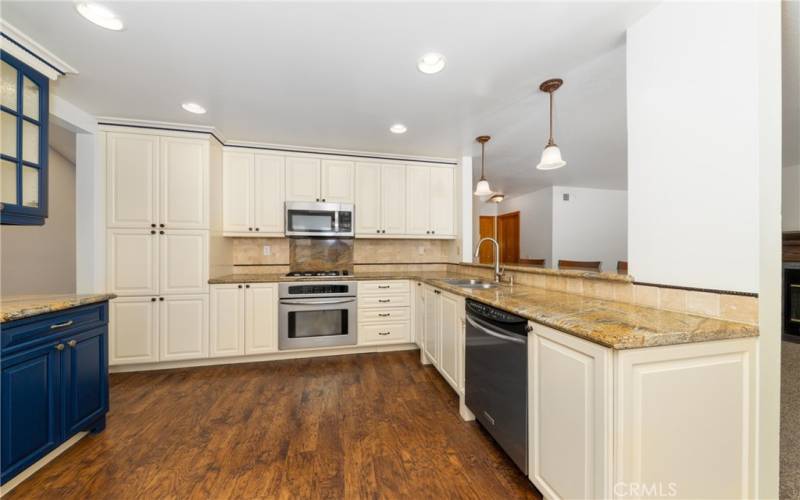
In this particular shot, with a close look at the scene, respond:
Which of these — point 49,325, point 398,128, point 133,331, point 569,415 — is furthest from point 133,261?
point 569,415

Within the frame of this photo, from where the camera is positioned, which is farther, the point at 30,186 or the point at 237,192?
the point at 237,192

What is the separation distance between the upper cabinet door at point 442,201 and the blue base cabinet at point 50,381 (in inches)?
122

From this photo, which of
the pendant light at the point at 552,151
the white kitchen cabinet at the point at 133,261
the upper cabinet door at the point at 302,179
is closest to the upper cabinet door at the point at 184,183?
the white kitchen cabinet at the point at 133,261

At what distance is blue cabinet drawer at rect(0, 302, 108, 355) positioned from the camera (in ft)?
4.38

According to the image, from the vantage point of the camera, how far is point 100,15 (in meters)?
1.47

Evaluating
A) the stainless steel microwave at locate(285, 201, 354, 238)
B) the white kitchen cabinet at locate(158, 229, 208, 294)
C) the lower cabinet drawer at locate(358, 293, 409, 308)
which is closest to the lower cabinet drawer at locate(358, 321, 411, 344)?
the lower cabinet drawer at locate(358, 293, 409, 308)

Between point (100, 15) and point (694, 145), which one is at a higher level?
point (100, 15)

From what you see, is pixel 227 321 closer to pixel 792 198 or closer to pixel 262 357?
pixel 262 357

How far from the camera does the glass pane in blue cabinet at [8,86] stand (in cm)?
162

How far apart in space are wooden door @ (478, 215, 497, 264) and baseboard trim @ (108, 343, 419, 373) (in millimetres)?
4197

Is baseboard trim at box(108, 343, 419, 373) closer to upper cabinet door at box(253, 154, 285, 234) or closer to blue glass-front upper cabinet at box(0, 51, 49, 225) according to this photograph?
upper cabinet door at box(253, 154, 285, 234)

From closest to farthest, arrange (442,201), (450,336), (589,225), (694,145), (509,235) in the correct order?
(694,145) < (450,336) < (442,201) < (589,225) < (509,235)

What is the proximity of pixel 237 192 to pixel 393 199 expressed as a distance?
173 centimetres

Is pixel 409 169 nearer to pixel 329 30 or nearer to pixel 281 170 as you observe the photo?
pixel 281 170
